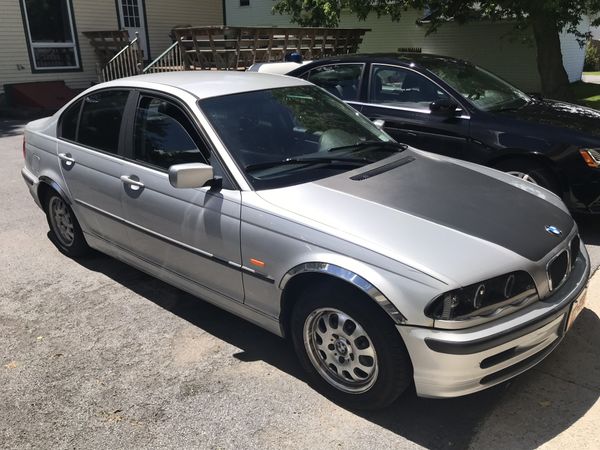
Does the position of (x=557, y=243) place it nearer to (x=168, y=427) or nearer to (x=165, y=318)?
(x=168, y=427)

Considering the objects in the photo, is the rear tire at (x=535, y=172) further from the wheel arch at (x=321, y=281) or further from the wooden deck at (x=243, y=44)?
the wooden deck at (x=243, y=44)

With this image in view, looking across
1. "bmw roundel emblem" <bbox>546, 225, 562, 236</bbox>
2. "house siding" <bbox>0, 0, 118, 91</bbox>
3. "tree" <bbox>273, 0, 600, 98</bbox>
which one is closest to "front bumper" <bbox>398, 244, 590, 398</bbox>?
"bmw roundel emblem" <bbox>546, 225, 562, 236</bbox>

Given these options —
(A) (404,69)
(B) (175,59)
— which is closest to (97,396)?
(A) (404,69)

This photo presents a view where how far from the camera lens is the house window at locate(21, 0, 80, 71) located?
603 inches

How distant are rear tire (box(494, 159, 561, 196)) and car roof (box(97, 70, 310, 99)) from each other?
2.26 m

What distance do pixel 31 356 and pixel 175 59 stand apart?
11.4 metres

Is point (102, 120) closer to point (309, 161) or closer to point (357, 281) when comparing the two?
point (309, 161)

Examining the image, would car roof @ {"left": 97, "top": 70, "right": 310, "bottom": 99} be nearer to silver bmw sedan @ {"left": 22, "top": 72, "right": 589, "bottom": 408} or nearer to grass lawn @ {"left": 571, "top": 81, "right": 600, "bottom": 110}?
silver bmw sedan @ {"left": 22, "top": 72, "right": 589, "bottom": 408}

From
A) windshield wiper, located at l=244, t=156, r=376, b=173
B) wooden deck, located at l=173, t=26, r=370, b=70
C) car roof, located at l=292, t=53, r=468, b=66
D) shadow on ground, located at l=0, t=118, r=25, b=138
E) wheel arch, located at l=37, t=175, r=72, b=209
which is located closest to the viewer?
windshield wiper, located at l=244, t=156, r=376, b=173

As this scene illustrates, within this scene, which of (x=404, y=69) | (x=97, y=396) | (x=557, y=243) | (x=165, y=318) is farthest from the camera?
(x=404, y=69)

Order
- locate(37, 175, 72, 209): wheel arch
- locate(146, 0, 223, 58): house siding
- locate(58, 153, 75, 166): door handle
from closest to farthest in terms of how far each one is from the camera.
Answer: locate(58, 153, 75, 166): door handle → locate(37, 175, 72, 209): wheel arch → locate(146, 0, 223, 58): house siding

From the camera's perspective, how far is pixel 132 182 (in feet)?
12.3

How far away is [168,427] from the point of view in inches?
111

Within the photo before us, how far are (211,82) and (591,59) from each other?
2606 cm
